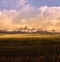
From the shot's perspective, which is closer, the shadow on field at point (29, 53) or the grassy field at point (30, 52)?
the shadow on field at point (29, 53)

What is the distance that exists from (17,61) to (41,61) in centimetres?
157

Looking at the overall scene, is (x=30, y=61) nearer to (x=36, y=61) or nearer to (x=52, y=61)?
(x=36, y=61)

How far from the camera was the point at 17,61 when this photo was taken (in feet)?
53.1

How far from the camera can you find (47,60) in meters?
16.6

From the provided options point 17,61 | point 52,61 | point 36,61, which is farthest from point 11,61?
point 52,61

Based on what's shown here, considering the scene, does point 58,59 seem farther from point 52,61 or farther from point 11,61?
point 11,61

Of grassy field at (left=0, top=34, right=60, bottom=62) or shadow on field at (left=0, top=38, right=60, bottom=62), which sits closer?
shadow on field at (left=0, top=38, right=60, bottom=62)

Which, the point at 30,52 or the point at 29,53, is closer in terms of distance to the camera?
the point at 29,53

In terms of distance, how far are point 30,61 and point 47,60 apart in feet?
3.72

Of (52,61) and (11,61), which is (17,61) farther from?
(52,61)

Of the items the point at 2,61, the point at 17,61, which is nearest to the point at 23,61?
the point at 17,61

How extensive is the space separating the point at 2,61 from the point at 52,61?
326cm

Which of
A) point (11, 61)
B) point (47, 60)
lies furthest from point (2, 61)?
point (47, 60)

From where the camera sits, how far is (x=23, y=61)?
53.1ft
